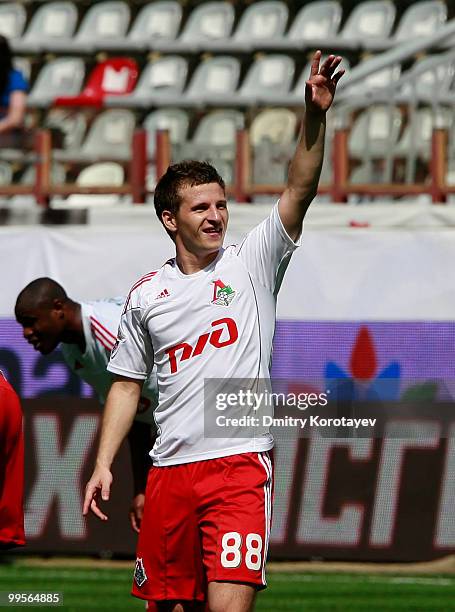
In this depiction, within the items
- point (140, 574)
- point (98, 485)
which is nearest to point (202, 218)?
point (98, 485)

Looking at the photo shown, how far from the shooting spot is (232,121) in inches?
613

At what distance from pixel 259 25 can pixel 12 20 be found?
3.49 meters

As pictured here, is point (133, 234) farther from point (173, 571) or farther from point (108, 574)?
point (173, 571)

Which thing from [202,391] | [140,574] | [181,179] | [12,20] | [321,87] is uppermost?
[12,20]

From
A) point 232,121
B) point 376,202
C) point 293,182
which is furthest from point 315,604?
point 232,121

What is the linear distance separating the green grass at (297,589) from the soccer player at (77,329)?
1661mm

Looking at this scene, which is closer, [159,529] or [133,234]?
[159,529]

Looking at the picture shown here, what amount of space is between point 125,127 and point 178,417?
11.2 m

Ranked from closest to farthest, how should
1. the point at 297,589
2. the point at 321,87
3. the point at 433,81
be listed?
the point at 321,87, the point at 297,589, the point at 433,81

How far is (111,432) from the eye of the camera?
520 cm

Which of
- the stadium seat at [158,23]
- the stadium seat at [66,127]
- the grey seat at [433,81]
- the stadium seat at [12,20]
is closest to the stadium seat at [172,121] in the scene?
the stadium seat at [66,127]

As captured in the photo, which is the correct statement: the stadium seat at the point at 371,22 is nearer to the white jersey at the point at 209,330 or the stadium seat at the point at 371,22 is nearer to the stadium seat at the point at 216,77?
the stadium seat at the point at 216,77

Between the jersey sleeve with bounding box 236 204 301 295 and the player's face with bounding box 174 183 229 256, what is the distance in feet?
0.39

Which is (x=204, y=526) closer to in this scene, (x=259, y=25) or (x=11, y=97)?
(x=11, y=97)
